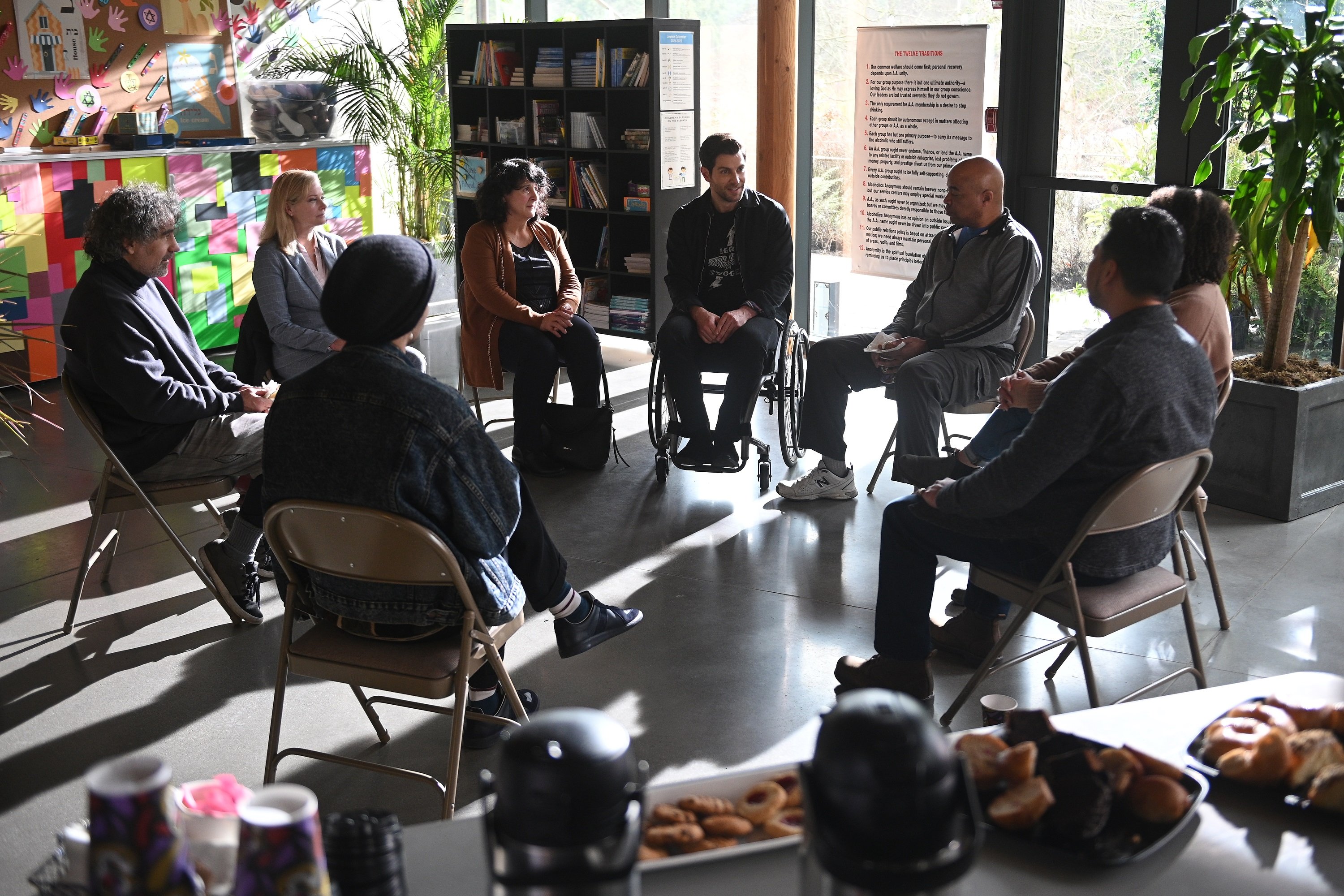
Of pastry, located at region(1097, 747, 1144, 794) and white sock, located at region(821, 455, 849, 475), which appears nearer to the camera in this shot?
pastry, located at region(1097, 747, 1144, 794)

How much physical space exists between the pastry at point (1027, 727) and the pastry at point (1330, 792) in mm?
282

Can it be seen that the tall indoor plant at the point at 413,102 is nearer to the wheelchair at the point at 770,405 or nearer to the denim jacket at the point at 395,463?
the wheelchair at the point at 770,405

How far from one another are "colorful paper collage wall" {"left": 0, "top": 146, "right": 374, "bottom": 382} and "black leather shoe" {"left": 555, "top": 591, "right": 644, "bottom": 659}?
4.19m

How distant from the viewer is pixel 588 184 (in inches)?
282

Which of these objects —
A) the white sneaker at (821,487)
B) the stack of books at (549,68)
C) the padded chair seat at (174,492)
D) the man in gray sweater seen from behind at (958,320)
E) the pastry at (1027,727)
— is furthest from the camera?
the stack of books at (549,68)

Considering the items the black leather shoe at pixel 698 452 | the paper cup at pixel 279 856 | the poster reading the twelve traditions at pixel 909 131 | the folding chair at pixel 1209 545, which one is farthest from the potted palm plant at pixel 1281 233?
the paper cup at pixel 279 856

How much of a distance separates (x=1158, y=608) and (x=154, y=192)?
10.4ft

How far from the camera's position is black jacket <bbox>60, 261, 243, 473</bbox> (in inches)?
143

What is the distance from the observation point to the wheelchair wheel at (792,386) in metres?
5.12

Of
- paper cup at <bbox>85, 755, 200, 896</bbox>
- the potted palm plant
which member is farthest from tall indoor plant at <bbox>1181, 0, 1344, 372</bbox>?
paper cup at <bbox>85, 755, 200, 896</bbox>

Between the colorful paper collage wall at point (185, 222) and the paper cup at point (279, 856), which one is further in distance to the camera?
the colorful paper collage wall at point (185, 222)

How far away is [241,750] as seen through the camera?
10.1 ft

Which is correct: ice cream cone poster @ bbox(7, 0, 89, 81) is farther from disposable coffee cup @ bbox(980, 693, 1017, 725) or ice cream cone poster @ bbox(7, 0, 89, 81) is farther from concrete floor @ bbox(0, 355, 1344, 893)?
disposable coffee cup @ bbox(980, 693, 1017, 725)

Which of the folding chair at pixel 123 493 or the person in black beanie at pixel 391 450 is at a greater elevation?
the person in black beanie at pixel 391 450
